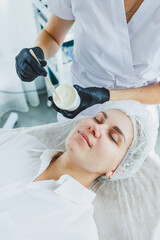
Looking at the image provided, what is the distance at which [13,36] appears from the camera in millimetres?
1556

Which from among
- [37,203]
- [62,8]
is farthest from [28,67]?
[37,203]

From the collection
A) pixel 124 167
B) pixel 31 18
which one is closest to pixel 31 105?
pixel 31 18

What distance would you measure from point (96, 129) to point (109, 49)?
350 millimetres

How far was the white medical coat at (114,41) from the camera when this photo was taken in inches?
31.8

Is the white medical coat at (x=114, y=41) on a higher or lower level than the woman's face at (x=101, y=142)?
higher

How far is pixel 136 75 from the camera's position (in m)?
0.97

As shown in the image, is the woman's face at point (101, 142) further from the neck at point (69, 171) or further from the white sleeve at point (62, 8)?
the white sleeve at point (62, 8)

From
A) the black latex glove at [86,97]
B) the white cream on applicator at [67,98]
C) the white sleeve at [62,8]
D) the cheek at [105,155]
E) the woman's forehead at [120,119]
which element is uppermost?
the white sleeve at [62,8]

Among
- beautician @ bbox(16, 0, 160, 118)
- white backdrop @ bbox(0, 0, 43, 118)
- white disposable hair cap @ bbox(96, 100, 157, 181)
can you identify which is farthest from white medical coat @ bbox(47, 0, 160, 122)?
white backdrop @ bbox(0, 0, 43, 118)

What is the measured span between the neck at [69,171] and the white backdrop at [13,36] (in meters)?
1.00

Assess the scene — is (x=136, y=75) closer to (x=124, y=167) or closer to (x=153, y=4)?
(x=153, y=4)

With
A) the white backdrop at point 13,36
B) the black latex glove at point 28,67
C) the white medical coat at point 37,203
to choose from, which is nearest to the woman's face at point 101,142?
the white medical coat at point 37,203

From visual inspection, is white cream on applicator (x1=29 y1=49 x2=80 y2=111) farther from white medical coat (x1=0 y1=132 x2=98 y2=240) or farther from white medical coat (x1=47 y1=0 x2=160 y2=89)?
white medical coat (x1=0 y1=132 x2=98 y2=240)

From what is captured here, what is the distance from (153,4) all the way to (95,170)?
0.71 meters
